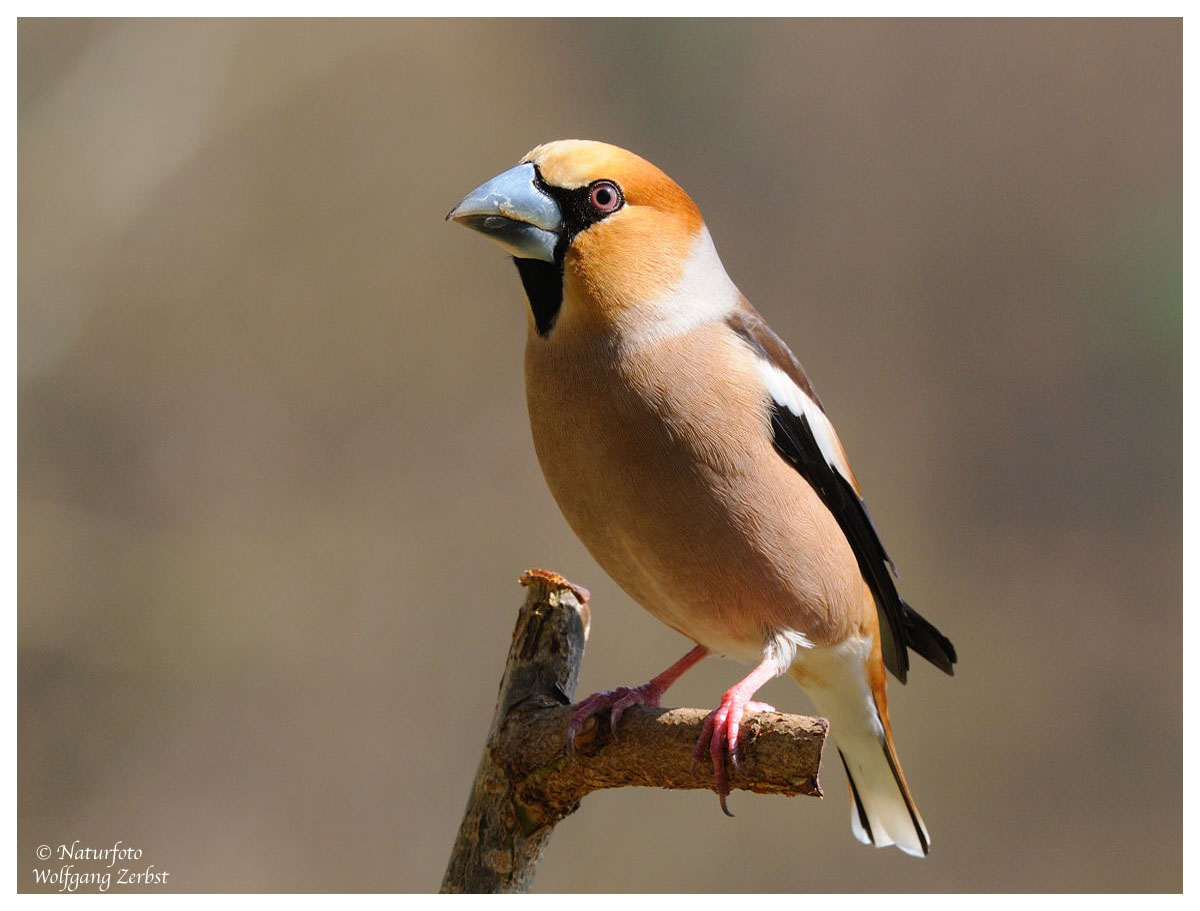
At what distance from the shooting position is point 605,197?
5.71 feet

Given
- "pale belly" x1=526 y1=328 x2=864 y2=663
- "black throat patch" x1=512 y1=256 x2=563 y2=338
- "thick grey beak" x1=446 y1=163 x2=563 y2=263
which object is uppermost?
"thick grey beak" x1=446 y1=163 x2=563 y2=263

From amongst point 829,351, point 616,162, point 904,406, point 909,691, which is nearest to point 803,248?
point 829,351

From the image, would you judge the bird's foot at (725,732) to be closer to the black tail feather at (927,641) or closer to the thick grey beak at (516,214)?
the black tail feather at (927,641)

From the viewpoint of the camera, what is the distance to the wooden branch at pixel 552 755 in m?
1.57

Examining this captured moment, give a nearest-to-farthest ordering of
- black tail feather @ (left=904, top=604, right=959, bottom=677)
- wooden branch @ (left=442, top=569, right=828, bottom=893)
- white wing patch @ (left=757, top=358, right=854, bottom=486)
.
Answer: wooden branch @ (left=442, top=569, right=828, bottom=893) < white wing patch @ (left=757, top=358, right=854, bottom=486) < black tail feather @ (left=904, top=604, right=959, bottom=677)

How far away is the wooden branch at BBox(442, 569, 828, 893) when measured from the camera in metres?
1.57

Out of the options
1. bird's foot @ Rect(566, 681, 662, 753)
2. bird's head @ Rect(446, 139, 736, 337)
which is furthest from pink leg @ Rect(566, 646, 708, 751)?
bird's head @ Rect(446, 139, 736, 337)

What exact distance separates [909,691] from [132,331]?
2.76 m

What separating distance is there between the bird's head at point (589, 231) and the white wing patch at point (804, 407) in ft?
0.50

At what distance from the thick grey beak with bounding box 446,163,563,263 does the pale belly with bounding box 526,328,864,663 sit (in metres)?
0.17

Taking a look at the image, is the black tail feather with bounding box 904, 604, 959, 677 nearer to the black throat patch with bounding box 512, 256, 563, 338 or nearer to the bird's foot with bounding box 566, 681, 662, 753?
the bird's foot with bounding box 566, 681, 662, 753

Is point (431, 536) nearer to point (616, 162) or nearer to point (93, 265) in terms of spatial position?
point (93, 265)

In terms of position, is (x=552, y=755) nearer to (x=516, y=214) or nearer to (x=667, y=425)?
(x=667, y=425)

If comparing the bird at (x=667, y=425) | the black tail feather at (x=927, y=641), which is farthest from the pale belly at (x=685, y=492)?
the black tail feather at (x=927, y=641)
